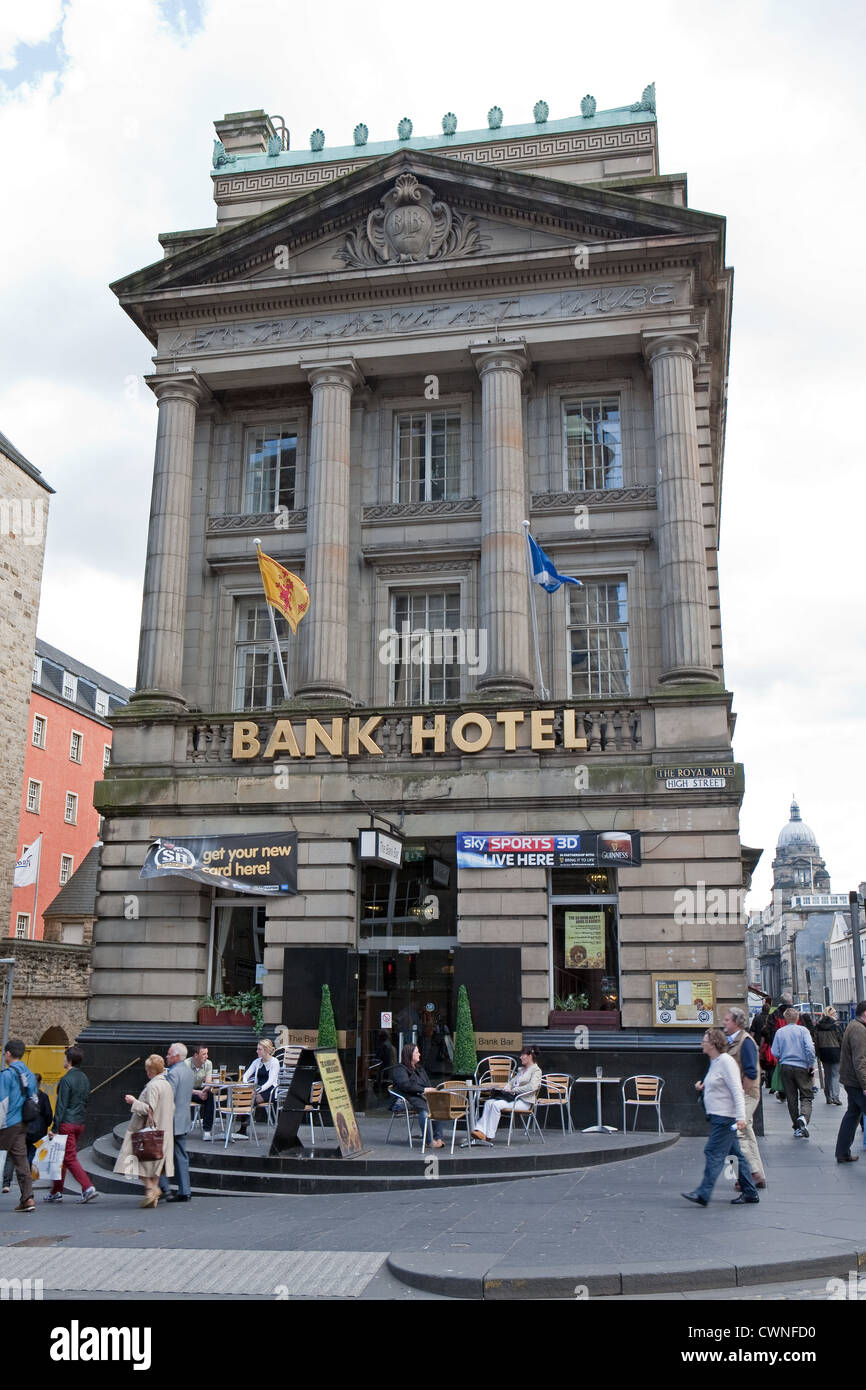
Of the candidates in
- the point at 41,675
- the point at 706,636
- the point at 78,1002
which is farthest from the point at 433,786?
the point at 41,675

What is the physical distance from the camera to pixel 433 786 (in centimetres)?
2350

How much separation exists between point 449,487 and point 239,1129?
14243 mm

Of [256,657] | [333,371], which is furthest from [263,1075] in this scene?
[333,371]

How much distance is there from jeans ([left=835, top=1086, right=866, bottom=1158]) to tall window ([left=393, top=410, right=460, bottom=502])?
50.6 ft

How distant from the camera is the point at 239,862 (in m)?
23.6

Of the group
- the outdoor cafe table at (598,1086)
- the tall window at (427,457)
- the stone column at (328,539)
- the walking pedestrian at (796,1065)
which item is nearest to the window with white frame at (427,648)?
the stone column at (328,539)

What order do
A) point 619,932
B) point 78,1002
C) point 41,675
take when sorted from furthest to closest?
point 41,675 → point 78,1002 → point 619,932

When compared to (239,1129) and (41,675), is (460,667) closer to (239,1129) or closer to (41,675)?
(239,1129)

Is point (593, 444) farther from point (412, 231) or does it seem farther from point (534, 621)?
point (412, 231)

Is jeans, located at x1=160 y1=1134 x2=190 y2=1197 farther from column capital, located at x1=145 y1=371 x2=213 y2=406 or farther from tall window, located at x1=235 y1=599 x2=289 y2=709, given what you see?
column capital, located at x1=145 y1=371 x2=213 y2=406

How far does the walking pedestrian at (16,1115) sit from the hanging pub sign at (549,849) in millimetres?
9960

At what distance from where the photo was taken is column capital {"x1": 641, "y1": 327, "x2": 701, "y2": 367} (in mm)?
25250
